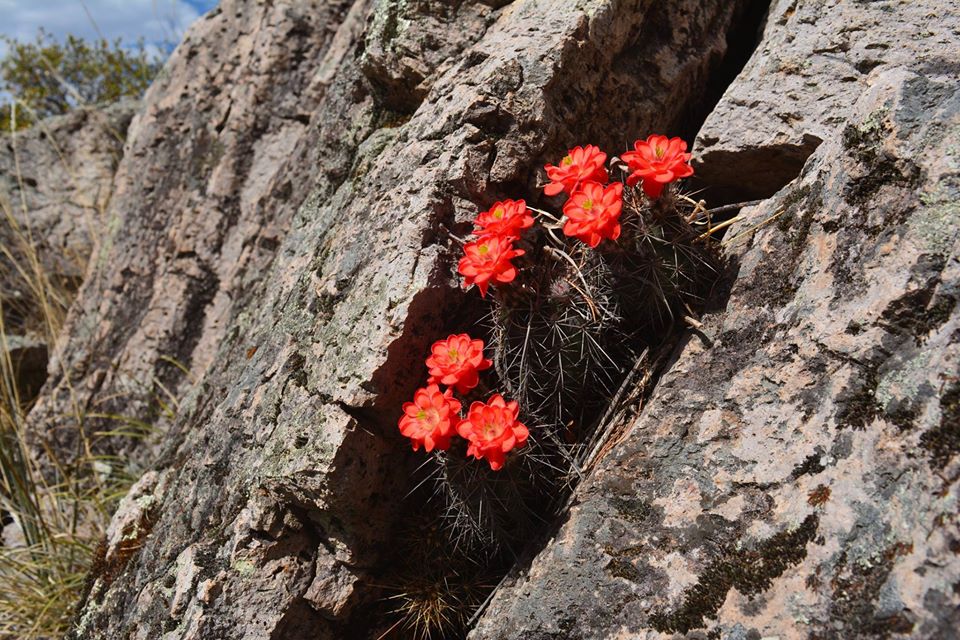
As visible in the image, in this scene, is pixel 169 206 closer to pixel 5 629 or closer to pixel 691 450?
pixel 5 629

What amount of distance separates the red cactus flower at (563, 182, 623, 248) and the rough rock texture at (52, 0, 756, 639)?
569mm

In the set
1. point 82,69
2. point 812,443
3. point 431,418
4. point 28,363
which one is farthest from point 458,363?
point 82,69

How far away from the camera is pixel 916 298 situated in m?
1.95

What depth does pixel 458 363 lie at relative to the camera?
244 cm

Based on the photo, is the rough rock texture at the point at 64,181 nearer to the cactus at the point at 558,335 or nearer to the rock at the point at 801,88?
the cactus at the point at 558,335

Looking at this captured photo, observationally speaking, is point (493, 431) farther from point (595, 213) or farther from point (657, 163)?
point (657, 163)

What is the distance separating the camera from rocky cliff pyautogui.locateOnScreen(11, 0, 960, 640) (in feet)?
6.23

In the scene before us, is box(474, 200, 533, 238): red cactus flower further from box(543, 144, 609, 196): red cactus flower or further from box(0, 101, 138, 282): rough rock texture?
box(0, 101, 138, 282): rough rock texture

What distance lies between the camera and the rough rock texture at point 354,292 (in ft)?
8.79

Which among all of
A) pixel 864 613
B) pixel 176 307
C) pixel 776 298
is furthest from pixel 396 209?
pixel 176 307

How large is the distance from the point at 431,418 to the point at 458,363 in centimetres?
21

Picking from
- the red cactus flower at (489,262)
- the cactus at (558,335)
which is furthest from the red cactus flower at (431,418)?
the red cactus flower at (489,262)

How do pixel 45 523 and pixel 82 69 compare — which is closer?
pixel 45 523

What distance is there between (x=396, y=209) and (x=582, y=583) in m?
1.60
